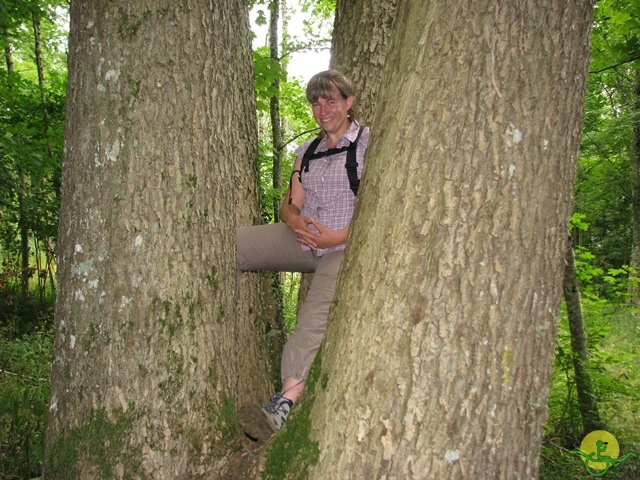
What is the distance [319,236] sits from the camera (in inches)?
107

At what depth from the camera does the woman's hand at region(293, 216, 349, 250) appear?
2656 mm

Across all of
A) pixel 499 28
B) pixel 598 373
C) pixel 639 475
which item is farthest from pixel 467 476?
pixel 598 373

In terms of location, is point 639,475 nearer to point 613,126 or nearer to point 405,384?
point 405,384

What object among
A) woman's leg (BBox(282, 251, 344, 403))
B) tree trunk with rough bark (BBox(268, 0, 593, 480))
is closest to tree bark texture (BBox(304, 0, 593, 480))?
tree trunk with rough bark (BBox(268, 0, 593, 480))

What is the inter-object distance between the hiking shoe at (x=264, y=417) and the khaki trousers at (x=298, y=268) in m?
0.16

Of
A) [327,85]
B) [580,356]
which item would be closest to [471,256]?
[327,85]

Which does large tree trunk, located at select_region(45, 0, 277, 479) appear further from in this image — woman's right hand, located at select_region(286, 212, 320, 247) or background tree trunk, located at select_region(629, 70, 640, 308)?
background tree trunk, located at select_region(629, 70, 640, 308)

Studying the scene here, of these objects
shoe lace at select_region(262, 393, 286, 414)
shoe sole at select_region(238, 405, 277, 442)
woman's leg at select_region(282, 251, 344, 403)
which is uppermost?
woman's leg at select_region(282, 251, 344, 403)

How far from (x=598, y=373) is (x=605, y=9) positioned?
3.81 m

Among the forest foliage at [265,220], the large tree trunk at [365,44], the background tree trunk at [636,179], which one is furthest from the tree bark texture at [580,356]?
the background tree trunk at [636,179]

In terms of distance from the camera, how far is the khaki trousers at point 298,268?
255cm

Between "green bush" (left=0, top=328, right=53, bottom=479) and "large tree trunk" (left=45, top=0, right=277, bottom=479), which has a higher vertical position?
"large tree trunk" (left=45, top=0, right=277, bottom=479)

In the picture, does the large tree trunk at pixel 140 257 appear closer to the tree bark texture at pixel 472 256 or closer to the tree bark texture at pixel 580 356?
the tree bark texture at pixel 472 256

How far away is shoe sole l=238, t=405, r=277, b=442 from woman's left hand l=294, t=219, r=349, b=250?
0.93 meters
